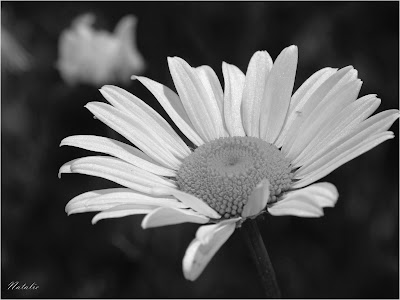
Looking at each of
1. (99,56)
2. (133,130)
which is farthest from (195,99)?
(99,56)

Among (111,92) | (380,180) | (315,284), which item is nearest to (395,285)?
(315,284)

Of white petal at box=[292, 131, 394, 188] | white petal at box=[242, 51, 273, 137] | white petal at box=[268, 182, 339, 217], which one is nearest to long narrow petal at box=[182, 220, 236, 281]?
white petal at box=[268, 182, 339, 217]

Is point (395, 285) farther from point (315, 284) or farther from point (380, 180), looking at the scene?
point (380, 180)

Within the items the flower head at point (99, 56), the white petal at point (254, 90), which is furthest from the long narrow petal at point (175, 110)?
the flower head at point (99, 56)
